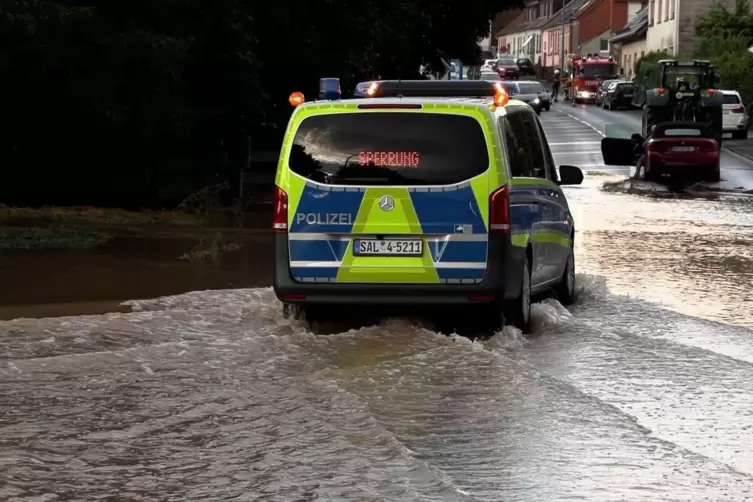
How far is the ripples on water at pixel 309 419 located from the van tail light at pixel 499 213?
831 millimetres

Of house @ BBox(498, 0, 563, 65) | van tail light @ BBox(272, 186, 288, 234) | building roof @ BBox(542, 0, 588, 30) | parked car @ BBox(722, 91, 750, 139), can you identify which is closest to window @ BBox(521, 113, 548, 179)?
van tail light @ BBox(272, 186, 288, 234)

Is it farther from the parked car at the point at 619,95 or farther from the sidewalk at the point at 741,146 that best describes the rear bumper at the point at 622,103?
the sidewalk at the point at 741,146

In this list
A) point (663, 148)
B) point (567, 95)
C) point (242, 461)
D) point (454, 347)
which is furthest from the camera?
point (567, 95)

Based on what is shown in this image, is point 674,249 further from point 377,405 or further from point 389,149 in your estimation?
point 377,405

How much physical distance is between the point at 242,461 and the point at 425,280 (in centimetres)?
383

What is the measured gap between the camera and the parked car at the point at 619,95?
7419 cm

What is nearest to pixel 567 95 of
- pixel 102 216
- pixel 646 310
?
pixel 102 216

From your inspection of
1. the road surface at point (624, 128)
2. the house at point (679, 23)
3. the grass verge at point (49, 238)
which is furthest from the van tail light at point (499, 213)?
the house at point (679, 23)

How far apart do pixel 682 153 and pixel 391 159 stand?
2417 centimetres

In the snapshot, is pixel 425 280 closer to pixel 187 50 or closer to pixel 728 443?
pixel 728 443

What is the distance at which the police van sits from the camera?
10.9 metres

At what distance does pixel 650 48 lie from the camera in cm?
9725

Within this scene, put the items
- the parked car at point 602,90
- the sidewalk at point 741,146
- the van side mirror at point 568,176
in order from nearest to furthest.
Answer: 1. the van side mirror at point 568,176
2. the sidewalk at point 741,146
3. the parked car at point 602,90

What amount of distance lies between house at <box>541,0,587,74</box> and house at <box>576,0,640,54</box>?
2.05 meters
